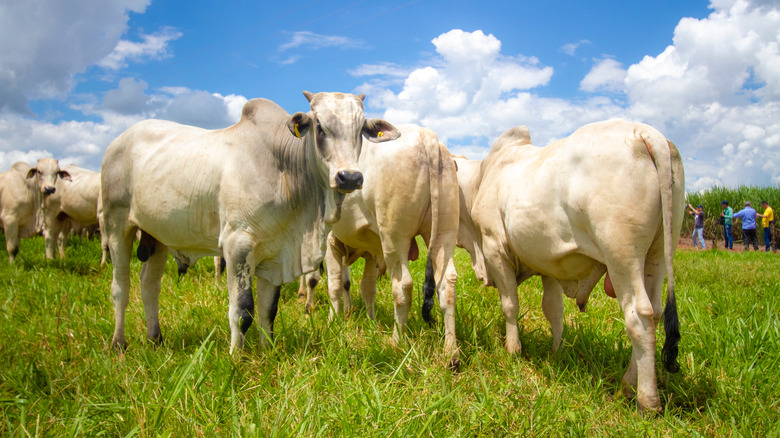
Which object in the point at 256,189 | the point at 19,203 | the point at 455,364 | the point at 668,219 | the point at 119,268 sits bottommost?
the point at 455,364

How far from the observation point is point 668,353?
326cm

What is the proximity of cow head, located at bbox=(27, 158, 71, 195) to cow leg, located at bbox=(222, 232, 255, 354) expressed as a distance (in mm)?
9320

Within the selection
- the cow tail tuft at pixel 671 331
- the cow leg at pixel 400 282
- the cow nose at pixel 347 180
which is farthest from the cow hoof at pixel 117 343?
the cow tail tuft at pixel 671 331

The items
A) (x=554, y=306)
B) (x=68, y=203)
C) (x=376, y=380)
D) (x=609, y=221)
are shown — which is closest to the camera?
(x=609, y=221)

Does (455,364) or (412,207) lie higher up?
(412,207)

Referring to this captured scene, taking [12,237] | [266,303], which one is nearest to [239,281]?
[266,303]

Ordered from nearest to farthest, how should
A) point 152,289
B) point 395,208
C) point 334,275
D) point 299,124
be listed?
1. point 299,124
2. point 395,208
3. point 152,289
4. point 334,275

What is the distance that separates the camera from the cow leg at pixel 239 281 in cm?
370

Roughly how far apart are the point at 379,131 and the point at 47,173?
10332mm

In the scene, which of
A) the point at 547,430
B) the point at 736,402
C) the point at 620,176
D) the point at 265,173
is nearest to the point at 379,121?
the point at 265,173

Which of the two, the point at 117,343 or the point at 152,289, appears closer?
the point at 117,343

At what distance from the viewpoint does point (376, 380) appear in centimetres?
334

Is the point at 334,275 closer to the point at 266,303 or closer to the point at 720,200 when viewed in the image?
the point at 266,303

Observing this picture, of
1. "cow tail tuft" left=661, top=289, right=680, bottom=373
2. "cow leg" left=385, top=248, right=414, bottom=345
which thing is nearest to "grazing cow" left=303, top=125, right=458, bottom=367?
"cow leg" left=385, top=248, right=414, bottom=345
